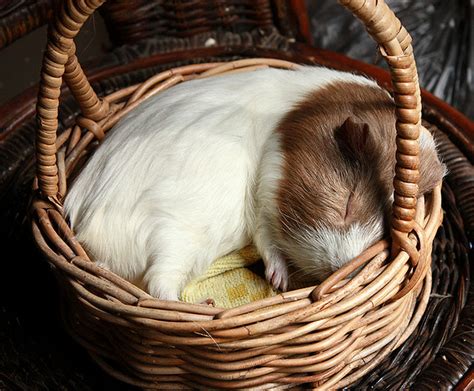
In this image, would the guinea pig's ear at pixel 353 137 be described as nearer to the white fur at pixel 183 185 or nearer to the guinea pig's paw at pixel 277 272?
the white fur at pixel 183 185

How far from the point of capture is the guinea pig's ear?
106 centimetres

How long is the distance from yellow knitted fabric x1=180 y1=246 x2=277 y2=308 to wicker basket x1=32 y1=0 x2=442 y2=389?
175 millimetres

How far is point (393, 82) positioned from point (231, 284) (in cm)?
50

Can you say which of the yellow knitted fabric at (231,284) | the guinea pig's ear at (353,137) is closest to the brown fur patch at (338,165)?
the guinea pig's ear at (353,137)

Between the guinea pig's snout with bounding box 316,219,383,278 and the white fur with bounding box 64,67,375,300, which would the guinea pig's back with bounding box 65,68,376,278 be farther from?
the guinea pig's snout with bounding box 316,219,383,278

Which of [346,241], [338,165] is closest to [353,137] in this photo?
[338,165]

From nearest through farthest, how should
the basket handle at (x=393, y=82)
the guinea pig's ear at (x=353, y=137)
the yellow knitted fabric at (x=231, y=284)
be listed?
the basket handle at (x=393, y=82) → the guinea pig's ear at (x=353, y=137) → the yellow knitted fabric at (x=231, y=284)

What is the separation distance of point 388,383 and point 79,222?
61 centimetres

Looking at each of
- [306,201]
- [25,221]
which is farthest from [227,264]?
[25,221]

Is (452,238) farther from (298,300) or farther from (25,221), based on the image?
(25,221)

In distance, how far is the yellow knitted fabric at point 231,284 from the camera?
121 cm

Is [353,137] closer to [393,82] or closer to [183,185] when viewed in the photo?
[393,82]

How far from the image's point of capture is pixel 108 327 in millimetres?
1073

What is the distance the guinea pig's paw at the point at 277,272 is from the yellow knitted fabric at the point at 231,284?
0.02 m
